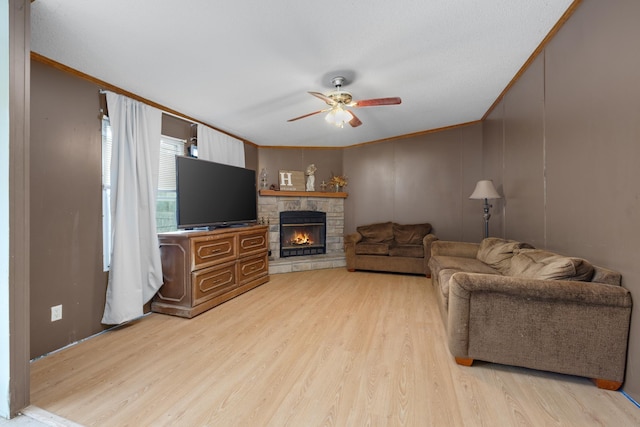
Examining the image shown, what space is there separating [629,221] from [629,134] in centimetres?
50

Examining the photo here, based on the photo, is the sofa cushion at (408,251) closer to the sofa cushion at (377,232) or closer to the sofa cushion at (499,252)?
the sofa cushion at (377,232)

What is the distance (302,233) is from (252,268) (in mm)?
1818

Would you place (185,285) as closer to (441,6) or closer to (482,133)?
(441,6)

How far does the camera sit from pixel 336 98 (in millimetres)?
2688

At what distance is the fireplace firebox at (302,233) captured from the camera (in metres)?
5.25

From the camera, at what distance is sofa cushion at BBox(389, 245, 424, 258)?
14.4 ft

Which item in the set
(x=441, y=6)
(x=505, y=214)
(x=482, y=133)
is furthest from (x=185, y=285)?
(x=482, y=133)

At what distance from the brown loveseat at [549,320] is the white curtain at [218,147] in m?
3.54

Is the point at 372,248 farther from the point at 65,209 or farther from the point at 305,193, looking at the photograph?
the point at 65,209

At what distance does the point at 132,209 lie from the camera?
2.71 metres

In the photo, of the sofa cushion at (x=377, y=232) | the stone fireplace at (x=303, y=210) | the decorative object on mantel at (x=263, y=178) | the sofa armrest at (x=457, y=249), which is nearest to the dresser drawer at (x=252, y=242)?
the stone fireplace at (x=303, y=210)

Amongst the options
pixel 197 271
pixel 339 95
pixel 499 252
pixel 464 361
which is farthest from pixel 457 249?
pixel 197 271

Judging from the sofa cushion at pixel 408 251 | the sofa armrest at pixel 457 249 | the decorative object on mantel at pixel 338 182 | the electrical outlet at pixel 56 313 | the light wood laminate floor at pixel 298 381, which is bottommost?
the light wood laminate floor at pixel 298 381

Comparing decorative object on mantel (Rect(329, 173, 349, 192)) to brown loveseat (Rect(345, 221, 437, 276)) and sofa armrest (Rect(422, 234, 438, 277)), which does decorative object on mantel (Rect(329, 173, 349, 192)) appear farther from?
sofa armrest (Rect(422, 234, 438, 277))
